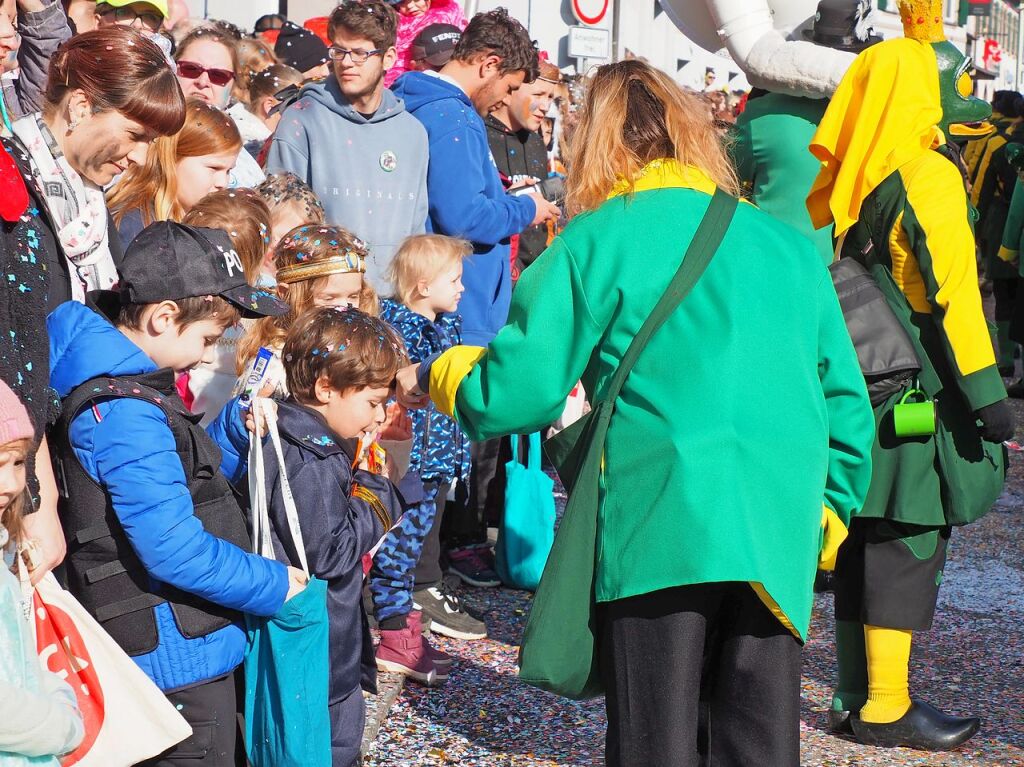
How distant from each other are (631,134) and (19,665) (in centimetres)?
150

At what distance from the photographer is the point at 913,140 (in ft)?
12.3

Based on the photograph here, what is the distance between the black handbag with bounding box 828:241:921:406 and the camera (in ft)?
12.0

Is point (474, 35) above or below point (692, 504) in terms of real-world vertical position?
above

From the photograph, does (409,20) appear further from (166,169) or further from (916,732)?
(916,732)

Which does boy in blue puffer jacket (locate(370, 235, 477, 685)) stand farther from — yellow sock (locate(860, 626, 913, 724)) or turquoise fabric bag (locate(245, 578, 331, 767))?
turquoise fabric bag (locate(245, 578, 331, 767))

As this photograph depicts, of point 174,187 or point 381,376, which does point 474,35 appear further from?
point 381,376

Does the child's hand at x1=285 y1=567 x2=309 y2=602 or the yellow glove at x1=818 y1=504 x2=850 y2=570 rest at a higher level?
the yellow glove at x1=818 y1=504 x2=850 y2=570

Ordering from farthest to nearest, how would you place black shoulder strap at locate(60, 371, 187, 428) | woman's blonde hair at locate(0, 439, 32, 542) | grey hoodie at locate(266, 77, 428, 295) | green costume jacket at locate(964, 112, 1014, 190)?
1. green costume jacket at locate(964, 112, 1014, 190)
2. grey hoodie at locate(266, 77, 428, 295)
3. black shoulder strap at locate(60, 371, 187, 428)
4. woman's blonde hair at locate(0, 439, 32, 542)

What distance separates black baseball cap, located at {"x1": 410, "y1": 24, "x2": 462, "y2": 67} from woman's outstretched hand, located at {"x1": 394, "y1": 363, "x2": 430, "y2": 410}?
321 centimetres

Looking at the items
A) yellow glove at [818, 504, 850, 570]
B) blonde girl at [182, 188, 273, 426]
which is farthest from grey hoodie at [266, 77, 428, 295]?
yellow glove at [818, 504, 850, 570]

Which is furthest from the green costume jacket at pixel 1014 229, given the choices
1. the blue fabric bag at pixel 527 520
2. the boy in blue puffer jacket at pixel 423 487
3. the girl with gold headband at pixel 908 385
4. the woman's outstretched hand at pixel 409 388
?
the woman's outstretched hand at pixel 409 388

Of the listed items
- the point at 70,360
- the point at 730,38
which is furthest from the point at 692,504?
the point at 730,38

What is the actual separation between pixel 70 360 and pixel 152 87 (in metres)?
0.70

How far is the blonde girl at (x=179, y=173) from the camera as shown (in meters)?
3.59
